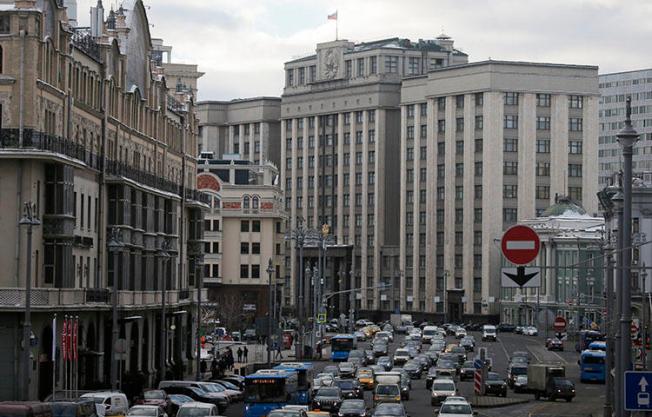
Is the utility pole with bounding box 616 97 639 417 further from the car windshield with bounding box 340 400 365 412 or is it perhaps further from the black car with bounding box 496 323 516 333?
the black car with bounding box 496 323 516 333

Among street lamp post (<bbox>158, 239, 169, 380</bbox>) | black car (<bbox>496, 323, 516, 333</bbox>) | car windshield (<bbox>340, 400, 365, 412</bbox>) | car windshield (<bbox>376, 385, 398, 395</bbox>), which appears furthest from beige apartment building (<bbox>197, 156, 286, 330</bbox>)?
car windshield (<bbox>340, 400, 365, 412</bbox>)

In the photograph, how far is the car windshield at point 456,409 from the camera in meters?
60.9

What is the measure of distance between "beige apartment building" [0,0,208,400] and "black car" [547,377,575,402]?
20.5 m

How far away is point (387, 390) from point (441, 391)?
16.3 feet

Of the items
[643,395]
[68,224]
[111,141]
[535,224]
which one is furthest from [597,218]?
[643,395]

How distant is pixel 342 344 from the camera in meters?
124

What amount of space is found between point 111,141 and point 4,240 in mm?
16104

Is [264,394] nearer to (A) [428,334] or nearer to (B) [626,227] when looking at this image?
(B) [626,227]

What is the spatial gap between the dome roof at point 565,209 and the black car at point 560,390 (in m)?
103

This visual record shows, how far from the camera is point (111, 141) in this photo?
8462 cm

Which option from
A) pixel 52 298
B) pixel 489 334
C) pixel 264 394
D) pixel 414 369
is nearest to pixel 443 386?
pixel 264 394

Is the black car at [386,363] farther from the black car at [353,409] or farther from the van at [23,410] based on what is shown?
the van at [23,410]

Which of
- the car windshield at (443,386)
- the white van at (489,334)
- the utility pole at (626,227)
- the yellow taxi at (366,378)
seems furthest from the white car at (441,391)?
the white van at (489,334)

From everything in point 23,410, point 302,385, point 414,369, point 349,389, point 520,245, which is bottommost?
point 414,369
